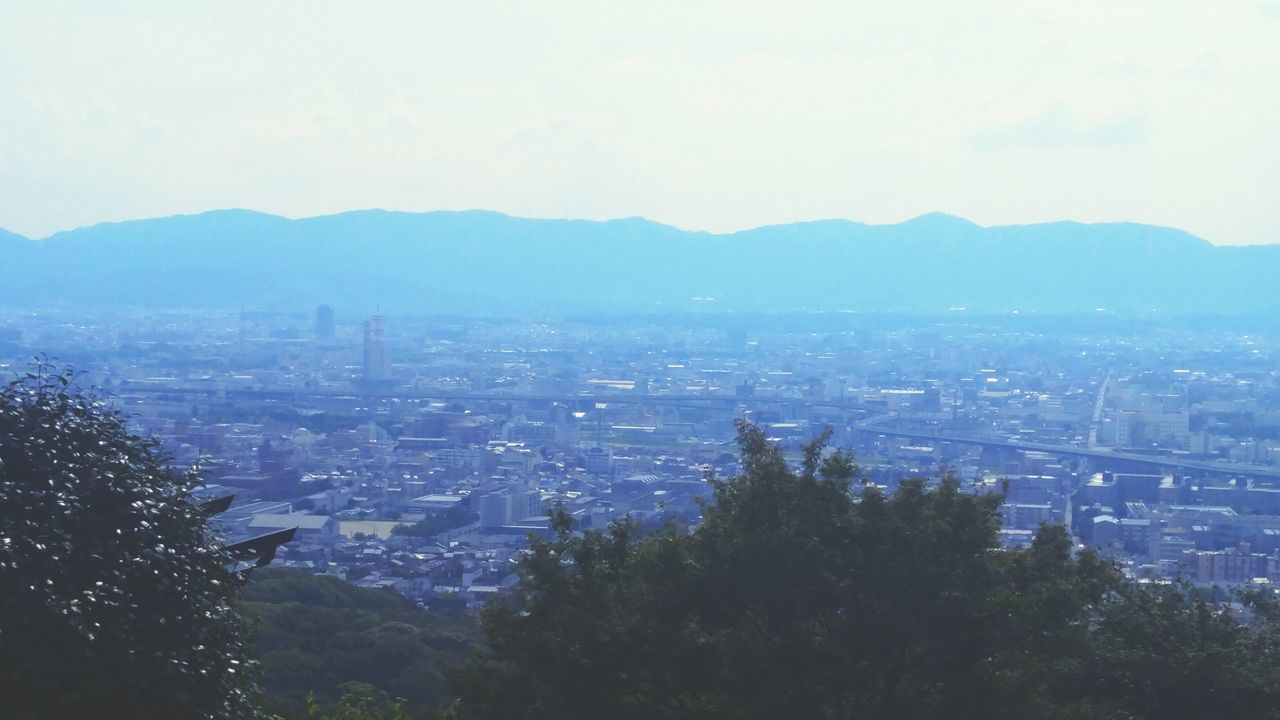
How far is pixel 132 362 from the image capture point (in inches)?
1406

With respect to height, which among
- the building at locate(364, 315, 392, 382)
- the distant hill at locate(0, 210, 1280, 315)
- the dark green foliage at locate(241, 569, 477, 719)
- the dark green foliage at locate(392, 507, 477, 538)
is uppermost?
the distant hill at locate(0, 210, 1280, 315)

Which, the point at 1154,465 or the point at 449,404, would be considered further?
the point at 449,404

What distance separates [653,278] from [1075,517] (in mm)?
76437

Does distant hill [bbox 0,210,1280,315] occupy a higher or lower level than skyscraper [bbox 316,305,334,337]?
higher

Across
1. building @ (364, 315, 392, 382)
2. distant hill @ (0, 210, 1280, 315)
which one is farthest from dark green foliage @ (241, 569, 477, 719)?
distant hill @ (0, 210, 1280, 315)

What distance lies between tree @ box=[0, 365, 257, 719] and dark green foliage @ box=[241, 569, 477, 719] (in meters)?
3.93

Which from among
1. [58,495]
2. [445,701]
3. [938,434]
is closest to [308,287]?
[938,434]

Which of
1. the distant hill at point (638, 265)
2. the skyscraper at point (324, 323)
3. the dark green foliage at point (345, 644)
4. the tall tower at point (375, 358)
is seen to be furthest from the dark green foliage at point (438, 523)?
the distant hill at point (638, 265)

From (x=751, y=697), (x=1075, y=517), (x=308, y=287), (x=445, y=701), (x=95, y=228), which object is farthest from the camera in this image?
(x=95, y=228)

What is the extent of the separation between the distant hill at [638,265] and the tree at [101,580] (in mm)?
63279

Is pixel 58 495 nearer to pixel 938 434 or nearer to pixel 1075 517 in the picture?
pixel 1075 517

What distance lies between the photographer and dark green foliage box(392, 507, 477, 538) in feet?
62.0

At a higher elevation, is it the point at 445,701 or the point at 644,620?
the point at 644,620

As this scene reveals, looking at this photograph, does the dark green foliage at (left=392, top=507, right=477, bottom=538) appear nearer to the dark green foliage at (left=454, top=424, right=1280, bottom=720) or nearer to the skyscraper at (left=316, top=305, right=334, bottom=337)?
the dark green foliage at (left=454, top=424, right=1280, bottom=720)
